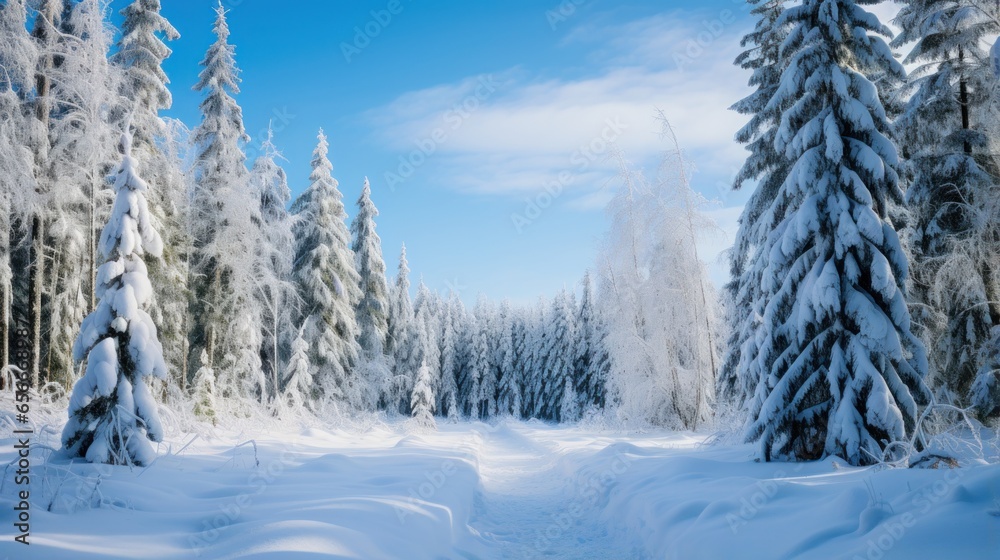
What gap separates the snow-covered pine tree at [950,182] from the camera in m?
12.8

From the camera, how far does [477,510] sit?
8.95 meters

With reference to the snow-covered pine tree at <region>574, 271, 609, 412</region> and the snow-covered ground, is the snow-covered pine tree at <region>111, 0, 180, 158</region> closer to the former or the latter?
the snow-covered ground

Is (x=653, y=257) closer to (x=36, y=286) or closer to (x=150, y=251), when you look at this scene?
(x=150, y=251)

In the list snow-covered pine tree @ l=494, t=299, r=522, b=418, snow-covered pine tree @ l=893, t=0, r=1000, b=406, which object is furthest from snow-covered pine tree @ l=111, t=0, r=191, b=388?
snow-covered pine tree @ l=494, t=299, r=522, b=418

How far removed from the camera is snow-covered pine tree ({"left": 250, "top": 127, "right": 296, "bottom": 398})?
Result: 20000 mm

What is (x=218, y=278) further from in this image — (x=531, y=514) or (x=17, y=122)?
(x=531, y=514)

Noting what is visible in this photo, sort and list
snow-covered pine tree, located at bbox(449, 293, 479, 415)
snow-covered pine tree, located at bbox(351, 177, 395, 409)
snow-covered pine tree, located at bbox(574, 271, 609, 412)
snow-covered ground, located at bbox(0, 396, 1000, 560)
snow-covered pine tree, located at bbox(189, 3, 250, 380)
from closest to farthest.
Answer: snow-covered ground, located at bbox(0, 396, 1000, 560) < snow-covered pine tree, located at bbox(189, 3, 250, 380) < snow-covered pine tree, located at bbox(351, 177, 395, 409) < snow-covered pine tree, located at bbox(574, 271, 609, 412) < snow-covered pine tree, located at bbox(449, 293, 479, 415)

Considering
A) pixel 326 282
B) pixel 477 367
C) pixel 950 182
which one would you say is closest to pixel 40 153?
pixel 326 282

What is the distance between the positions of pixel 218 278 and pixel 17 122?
7.62 metres

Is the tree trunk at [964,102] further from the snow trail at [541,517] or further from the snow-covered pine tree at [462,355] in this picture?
the snow-covered pine tree at [462,355]

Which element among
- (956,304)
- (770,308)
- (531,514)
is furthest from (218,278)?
(956,304)

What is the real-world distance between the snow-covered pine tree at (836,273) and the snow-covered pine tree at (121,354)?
994cm

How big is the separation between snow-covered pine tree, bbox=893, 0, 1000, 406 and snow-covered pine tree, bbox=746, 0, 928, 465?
5463 mm

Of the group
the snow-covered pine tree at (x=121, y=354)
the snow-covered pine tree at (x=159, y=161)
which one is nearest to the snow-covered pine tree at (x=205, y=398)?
the snow-covered pine tree at (x=159, y=161)
